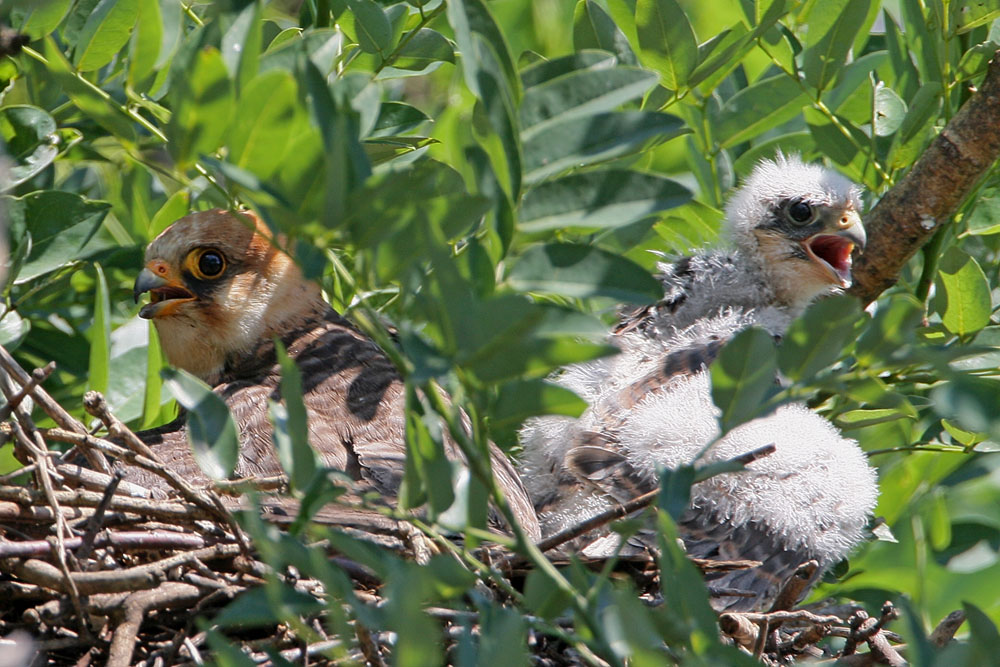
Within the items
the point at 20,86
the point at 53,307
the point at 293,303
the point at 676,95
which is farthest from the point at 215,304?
the point at 676,95

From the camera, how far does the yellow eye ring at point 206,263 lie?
2.92 m

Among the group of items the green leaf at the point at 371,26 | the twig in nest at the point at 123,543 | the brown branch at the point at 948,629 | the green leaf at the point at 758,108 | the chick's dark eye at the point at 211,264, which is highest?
the green leaf at the point at 371,26

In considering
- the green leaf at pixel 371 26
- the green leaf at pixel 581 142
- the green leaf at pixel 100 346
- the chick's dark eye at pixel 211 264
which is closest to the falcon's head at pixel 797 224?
the green leaf at pixel 371 26

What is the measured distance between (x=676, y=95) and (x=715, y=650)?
143 cm

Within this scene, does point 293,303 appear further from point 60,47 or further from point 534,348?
point 534,348

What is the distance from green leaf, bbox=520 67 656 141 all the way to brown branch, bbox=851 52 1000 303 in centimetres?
141

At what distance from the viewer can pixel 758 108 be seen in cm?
275

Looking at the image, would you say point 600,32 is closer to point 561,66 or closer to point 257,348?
point 561,66

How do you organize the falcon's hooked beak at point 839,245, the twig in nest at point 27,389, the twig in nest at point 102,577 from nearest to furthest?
1. the twig in nest at point 102,577
2. the twig in nest at point 27,389
3. the falcon's hooked beak at point 839,245

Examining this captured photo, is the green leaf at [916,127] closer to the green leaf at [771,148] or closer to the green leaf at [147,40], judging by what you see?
the green leaf at [771,148]

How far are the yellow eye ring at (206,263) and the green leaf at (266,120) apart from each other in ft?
5.85

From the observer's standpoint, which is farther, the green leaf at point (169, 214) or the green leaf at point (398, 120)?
the green leaf at point (169, 214)

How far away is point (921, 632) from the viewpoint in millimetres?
1242

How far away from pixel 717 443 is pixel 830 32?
3.19 ft
